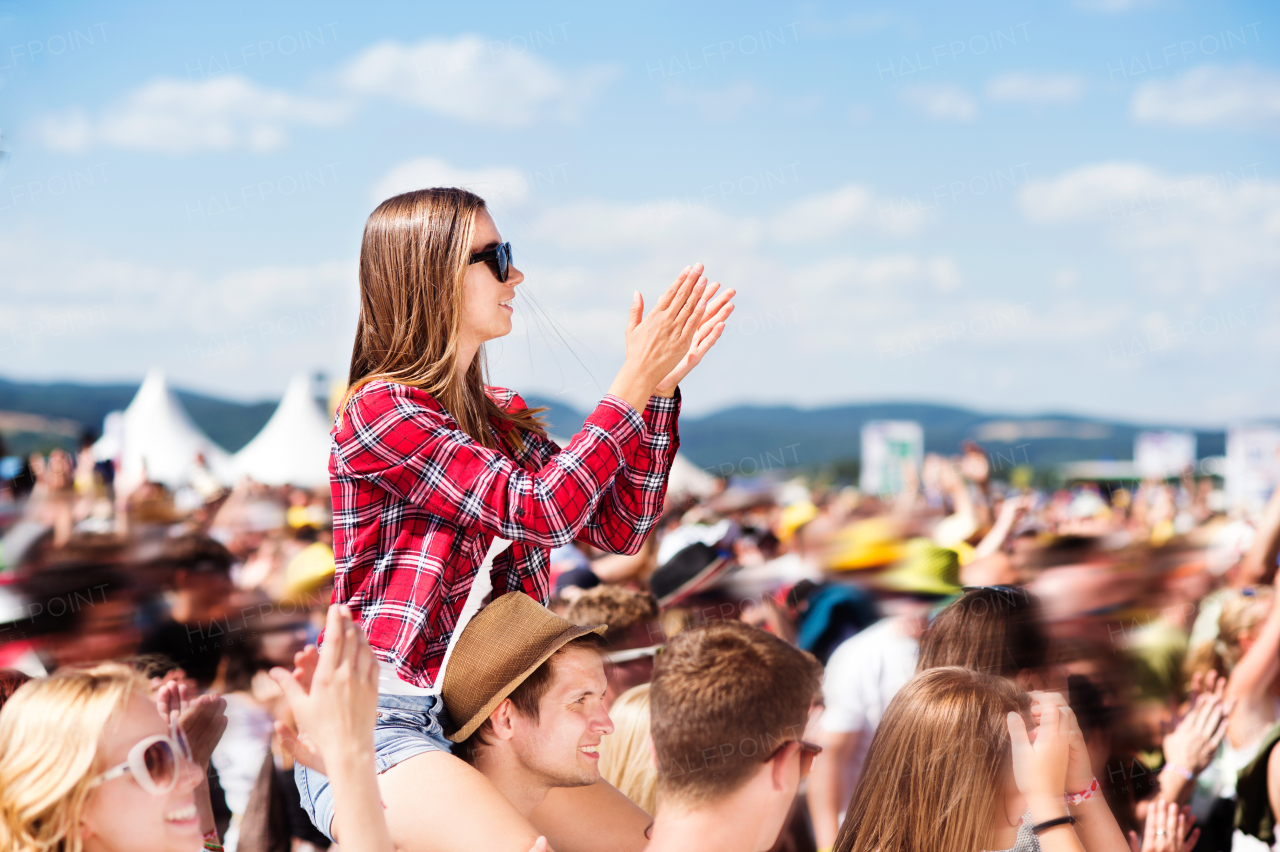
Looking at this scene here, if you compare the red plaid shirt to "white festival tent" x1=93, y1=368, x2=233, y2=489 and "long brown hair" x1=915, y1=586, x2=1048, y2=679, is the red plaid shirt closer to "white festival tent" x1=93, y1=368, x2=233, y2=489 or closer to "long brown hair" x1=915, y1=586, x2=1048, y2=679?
"long brown hair" x1=915, y1=586, x2=1048, y2=679

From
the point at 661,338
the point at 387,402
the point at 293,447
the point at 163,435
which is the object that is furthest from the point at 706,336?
the point at 163,435

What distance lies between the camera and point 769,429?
13275 centimetres

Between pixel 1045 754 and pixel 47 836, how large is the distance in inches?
66.6

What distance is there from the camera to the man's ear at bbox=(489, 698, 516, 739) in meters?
1.89

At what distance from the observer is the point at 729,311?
193 centimetres

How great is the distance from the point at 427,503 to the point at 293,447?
15.8 metres

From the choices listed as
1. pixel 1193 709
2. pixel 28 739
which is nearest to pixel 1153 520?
pixel 1193 709

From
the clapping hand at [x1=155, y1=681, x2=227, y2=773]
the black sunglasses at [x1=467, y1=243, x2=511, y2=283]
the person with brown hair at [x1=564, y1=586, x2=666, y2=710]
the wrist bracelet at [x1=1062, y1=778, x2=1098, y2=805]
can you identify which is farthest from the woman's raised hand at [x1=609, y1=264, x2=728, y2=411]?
the person with brown hair at [x1=564, y1=586, x2=666, y2=710]

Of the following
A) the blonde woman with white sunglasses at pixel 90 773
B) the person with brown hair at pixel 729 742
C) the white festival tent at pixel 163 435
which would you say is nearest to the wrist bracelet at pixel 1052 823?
the person with brown hair at pixel 729 742

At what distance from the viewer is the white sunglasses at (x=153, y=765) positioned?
5.29 feet

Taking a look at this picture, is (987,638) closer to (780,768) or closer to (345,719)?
(780,768)

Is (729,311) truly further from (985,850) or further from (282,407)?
(282,407)

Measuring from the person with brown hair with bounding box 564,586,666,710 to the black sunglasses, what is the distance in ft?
7.18

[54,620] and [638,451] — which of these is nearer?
[638,451]
